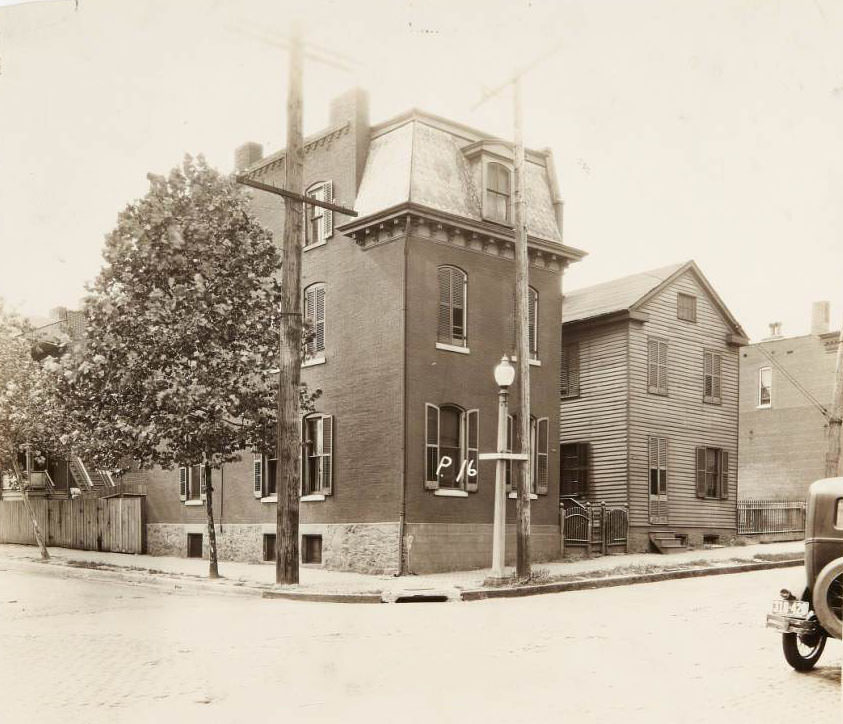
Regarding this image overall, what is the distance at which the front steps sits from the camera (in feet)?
76.8

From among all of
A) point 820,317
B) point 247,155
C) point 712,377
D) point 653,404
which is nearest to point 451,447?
point 653,404

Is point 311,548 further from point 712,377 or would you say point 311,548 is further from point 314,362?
point 712,377

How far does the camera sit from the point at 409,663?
8492 mm

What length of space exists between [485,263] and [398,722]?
14481 millimetres

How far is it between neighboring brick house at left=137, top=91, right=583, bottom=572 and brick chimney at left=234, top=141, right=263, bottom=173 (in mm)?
526

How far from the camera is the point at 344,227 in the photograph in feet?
63.4

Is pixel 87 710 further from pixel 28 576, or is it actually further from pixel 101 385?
pixel 28 576

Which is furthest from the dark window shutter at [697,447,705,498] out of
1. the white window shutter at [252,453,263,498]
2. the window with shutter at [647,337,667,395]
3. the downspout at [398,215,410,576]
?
the white window shutter at [252,453,263,498]

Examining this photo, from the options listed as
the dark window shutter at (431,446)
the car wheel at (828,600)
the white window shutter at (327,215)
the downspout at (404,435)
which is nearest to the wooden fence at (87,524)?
the white window shutter at (327,215)

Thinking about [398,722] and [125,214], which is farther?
[125,214]

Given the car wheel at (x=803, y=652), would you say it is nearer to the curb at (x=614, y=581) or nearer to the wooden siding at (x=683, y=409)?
the curb at (x=614, y=581)

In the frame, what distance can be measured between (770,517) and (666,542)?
18.6 ft

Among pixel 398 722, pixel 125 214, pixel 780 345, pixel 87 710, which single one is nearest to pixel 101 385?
pixel 125 214

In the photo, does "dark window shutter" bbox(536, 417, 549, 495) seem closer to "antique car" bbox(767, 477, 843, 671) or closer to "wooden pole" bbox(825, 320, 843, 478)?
"wooden pole" bbox(825, 320, 843, 478)
